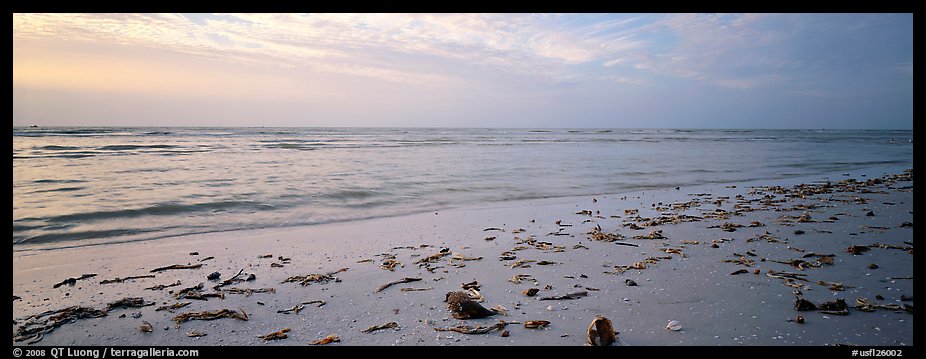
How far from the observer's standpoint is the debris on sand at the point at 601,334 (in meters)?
2.88

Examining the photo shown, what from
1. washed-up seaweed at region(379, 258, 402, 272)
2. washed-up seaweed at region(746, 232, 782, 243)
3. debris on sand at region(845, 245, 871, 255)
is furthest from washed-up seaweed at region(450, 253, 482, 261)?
debris on sand at region(845, 245, 871, 255)

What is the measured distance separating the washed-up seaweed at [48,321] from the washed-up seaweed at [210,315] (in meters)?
0.70

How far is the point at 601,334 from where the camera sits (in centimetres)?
291

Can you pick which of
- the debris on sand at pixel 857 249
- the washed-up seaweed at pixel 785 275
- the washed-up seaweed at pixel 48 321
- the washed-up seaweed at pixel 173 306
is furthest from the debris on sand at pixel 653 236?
the washed-up seaweed at pixel 48 321

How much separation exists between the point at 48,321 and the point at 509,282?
152 inches

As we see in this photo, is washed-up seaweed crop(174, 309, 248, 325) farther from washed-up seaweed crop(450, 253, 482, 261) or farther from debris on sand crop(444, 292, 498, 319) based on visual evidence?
washed-up seaweed crop(450, 253, 482, 261)

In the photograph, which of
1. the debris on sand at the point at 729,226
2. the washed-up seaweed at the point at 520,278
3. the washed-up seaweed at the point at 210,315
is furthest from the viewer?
the debris on sand at the point at 729,226

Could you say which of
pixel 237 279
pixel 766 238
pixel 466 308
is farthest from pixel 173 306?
pixel 766 238

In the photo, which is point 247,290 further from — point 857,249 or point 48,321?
point 857,249

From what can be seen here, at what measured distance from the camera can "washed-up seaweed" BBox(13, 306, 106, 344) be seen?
3.21m

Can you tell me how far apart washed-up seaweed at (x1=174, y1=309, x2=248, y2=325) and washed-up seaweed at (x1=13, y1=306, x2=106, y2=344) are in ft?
2.30

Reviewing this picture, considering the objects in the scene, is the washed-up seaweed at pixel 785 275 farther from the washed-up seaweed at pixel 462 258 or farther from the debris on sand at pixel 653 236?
the washed-up seaweed at pixel 462 258
